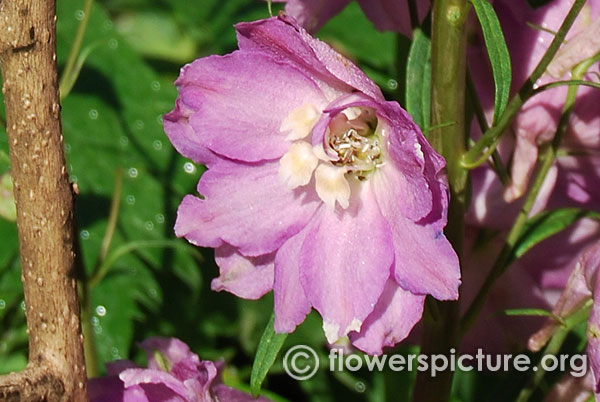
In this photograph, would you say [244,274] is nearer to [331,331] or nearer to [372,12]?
[331,331]

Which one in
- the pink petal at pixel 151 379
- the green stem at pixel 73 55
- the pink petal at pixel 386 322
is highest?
the green stem at pixel 73 55

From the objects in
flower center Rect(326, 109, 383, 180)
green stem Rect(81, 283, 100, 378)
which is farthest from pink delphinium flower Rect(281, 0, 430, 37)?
green stem Rect(81, 283, 100, 378)

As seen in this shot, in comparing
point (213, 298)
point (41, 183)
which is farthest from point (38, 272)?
point (213, 298)

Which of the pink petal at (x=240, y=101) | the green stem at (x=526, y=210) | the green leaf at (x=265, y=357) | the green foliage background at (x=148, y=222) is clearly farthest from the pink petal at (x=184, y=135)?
the green foliage background at (x=148, y=222)

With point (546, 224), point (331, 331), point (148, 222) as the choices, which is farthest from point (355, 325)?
point (148, 222)

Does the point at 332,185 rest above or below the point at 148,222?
above

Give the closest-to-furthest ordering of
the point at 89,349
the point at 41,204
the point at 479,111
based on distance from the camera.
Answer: the point at 41,204, the point at 479,111, the point at 89,349

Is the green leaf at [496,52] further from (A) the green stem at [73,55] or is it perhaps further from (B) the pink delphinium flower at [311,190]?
(A) the green stem at [73,55]
